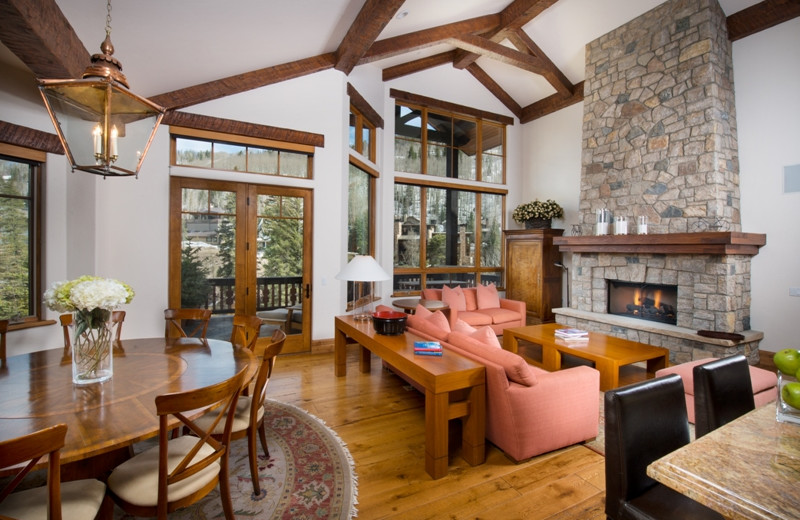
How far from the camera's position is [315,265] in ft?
16.3

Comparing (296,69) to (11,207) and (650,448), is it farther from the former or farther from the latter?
(650,448)

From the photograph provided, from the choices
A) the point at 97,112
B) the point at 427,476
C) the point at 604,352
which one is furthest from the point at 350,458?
the point at 604,352

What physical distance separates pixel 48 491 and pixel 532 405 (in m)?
2.32

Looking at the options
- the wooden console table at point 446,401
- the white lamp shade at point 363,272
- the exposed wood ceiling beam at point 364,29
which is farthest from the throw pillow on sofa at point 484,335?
the exposed wood ceiling beam at point 364,29

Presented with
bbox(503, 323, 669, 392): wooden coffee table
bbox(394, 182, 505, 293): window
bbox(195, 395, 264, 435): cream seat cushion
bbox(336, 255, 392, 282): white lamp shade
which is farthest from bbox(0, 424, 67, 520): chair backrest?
bbox(394, 182, 505, 293): window

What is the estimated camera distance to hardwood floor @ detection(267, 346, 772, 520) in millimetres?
2020

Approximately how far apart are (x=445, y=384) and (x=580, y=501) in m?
0.97

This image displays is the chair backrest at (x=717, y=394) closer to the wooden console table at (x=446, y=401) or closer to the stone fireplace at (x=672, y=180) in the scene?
the wooden console table at (x=446, y=401)

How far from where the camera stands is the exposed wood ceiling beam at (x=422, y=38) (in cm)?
502

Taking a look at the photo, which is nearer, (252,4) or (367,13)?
(252,4)

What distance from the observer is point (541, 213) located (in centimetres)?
677

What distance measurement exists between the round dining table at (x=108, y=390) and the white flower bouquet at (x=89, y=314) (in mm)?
81

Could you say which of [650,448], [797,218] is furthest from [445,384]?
[797,218]

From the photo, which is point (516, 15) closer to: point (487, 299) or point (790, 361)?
point (487, 299)
